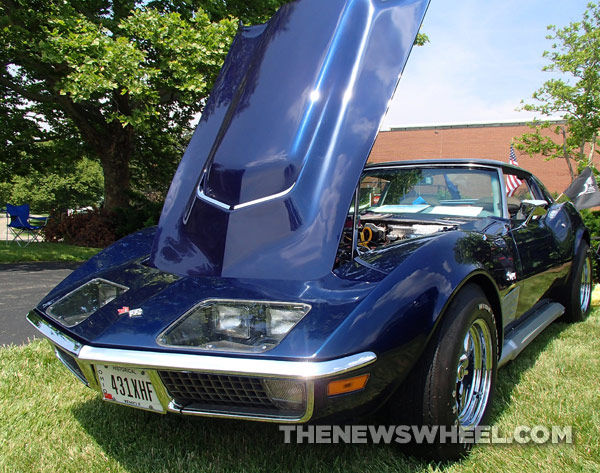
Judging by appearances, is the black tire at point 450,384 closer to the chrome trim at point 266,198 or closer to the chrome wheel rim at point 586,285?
the chrome trim at point 266,198

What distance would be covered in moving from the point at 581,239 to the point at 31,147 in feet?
41.3

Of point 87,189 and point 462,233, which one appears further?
point 87,189

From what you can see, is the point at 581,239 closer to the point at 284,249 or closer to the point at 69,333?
the point at 284,249

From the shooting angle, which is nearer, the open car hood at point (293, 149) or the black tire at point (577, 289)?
the open car hood at point (293, 149)

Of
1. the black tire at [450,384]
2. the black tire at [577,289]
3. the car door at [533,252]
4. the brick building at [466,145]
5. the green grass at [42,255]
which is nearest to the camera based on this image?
the black tire at [450,384]

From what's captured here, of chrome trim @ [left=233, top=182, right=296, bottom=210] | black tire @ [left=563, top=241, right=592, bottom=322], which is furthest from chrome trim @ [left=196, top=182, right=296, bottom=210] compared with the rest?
black tire @ [left=563, top=241, right=592, bottom=322]

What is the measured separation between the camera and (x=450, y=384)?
171 centimetres

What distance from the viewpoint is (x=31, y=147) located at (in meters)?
11.9

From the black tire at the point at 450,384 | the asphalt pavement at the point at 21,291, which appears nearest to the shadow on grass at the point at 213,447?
the black tire at the point at 450,384

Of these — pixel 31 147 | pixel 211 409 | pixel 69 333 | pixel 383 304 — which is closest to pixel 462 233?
pixel 383 304

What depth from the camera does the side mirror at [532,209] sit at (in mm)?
3058

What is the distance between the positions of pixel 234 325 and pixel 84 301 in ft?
3.01

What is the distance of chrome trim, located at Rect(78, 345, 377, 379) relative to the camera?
1440mm

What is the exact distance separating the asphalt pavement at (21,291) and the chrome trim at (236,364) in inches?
88.8
